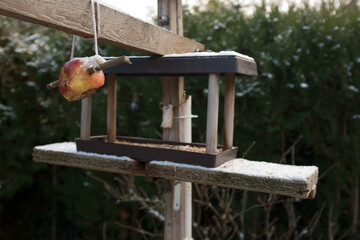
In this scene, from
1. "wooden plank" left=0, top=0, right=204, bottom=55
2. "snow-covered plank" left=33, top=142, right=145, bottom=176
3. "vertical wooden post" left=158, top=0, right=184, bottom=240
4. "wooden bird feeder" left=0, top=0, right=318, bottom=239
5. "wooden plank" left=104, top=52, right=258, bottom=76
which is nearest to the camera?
"wooden plank" left=0, top=0, right=204, bottom=55

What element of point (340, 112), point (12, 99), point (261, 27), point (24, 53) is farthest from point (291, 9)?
point (12, 99)

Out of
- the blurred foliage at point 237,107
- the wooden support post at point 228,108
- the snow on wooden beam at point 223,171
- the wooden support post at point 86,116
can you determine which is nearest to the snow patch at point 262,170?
the snow on wooden beam at point 223,171

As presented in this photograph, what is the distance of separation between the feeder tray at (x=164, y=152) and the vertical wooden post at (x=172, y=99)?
0.08 metres

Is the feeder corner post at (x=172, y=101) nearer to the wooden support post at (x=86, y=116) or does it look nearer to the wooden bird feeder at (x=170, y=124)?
the wooden bird feeder at (x=170, y=124)

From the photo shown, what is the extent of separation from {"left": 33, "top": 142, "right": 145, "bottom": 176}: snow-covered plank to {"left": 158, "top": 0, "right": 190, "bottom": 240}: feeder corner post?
→ 0.28 meters

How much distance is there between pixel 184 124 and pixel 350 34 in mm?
1637

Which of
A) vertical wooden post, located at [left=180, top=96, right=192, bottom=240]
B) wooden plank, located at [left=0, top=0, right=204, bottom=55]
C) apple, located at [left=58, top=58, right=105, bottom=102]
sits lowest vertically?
vertical wooden post, located at [left=180, top=96, right=192, bottom=240]

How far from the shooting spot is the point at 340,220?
281 centimetres

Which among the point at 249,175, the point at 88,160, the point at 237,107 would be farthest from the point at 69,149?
the point at 237,107

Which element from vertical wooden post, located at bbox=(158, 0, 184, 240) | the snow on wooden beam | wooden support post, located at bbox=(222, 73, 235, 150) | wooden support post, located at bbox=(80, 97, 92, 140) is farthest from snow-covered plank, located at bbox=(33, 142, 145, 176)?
wooden support post, located at bbox=(222, 73, 235, 150)

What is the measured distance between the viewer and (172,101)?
1672 mm

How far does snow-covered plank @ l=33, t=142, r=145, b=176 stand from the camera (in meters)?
1.45

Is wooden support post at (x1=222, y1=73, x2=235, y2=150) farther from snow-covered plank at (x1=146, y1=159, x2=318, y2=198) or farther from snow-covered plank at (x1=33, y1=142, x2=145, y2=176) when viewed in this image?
snow-covered plank at (x1=33, y1=142, x2=145, y2=176)

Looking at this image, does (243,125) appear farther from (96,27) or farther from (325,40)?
(96,27)
